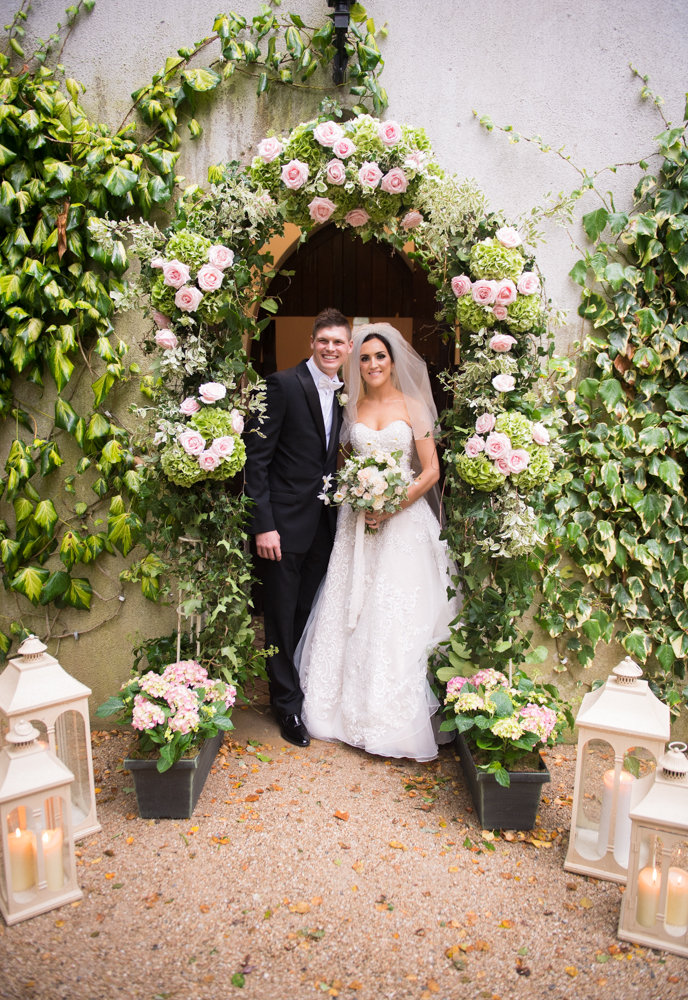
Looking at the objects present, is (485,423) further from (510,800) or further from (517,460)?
(510,800)

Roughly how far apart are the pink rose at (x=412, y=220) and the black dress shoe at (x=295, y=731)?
2.41 m

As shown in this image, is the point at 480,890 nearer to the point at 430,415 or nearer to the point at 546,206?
the point at 430,415

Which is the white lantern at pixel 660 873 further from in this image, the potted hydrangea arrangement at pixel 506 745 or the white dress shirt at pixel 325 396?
the white dress shirt at pixel 325 396

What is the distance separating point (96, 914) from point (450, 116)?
365 centimetres

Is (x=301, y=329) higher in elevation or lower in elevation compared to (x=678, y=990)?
higher

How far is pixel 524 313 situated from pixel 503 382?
287mm

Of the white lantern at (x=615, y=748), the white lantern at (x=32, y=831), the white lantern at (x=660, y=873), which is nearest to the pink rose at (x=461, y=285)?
the white lantern at (x=615, y=748)

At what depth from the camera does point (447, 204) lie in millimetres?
2771

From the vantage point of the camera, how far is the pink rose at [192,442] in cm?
265

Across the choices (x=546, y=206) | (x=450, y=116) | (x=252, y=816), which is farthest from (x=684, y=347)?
(x=252, y=816)

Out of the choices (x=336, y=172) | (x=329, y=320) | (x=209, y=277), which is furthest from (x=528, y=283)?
(x=209, y=277)

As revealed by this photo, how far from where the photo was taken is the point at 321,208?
277 cm

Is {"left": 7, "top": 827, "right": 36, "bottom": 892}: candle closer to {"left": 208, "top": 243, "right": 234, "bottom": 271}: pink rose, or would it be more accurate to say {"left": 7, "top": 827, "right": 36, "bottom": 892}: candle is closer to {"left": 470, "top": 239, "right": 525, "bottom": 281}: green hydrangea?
{"left": 208, "top": 243, "right": 234, "bottom": 271}: pink rose

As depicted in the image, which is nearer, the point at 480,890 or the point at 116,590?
the point at 480,890
